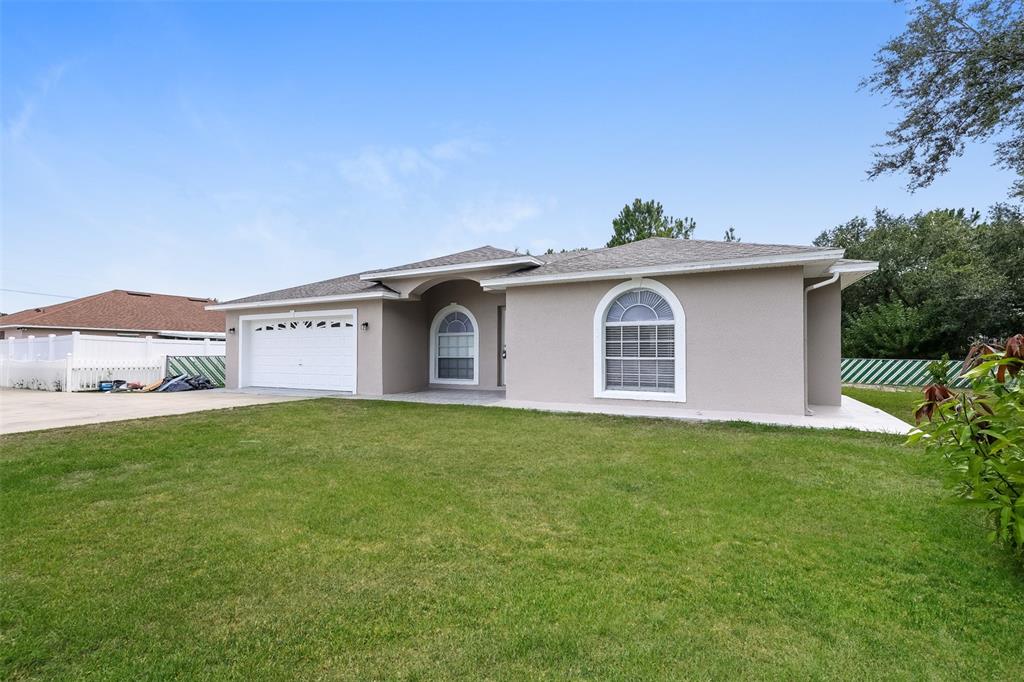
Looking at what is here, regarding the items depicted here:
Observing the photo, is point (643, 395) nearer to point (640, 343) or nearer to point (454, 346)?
point (640, 343)

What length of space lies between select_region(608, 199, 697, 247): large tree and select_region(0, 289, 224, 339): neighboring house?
72.8 feet

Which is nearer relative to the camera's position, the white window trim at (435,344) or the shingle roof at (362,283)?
the shingle roof at (362,283)

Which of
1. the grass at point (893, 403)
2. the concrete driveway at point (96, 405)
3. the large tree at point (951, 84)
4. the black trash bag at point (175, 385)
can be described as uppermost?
the large tree at point (951, 84)

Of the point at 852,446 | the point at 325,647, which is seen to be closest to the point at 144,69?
the point at 325,647

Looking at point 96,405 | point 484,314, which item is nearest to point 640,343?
point 484,314

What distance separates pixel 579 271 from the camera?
1025 cm

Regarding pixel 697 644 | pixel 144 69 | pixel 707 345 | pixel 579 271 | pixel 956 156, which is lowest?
pixel 697 644

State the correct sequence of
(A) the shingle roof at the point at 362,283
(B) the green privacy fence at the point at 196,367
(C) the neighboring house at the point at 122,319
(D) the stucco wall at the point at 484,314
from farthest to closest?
1. (C) the neighboring house at the point at 122,319
2. (B) the green privacy fence at the point at 196,367
3. (D) the stucco wall at the point at 484,314
4. (A) the shingle roof at the point at 362,283

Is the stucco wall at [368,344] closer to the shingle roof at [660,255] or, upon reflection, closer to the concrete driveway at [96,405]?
the concrete driveway at [96,405]

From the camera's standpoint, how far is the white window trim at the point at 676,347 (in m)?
9.59

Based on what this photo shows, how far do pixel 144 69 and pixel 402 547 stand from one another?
1406cm

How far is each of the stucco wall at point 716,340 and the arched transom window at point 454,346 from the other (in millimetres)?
3239

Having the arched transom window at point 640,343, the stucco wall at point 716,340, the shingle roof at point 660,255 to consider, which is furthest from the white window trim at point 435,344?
the arched transom window at point 640,343

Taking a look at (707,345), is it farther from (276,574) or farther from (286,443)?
(276,574)
